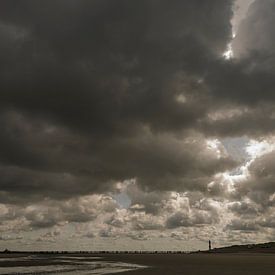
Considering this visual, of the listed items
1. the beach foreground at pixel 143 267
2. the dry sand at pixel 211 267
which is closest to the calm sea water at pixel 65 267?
the beach foreground at pixel 143 267

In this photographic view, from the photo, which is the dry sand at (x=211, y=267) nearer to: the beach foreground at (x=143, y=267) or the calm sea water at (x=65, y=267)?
the beach foreground at (x=143, y=267)

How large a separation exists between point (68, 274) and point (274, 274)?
31.1 meters

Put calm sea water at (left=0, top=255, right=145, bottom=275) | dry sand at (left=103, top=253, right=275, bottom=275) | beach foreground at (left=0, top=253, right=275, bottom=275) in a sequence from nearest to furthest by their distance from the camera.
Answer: dry sand at (left=103, top=253, right=275, bottom=275)
beach foreground at (left=0, top=253, right=275, bottom=275)
calm sea water at (left=0, top=255, right=145, bottom=275)

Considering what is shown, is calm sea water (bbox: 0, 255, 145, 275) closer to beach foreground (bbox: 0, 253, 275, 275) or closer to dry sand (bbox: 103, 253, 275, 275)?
beach foreground (bbox: 0, 253, 275, 275)

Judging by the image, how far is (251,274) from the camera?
61.8 meters

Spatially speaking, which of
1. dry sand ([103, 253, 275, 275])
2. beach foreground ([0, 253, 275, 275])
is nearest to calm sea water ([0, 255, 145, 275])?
beach foreground ([0, 253, 275, 275])

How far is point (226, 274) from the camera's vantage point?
204 feet

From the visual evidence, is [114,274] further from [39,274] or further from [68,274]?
[39,274]

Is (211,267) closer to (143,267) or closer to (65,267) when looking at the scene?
(143,267)

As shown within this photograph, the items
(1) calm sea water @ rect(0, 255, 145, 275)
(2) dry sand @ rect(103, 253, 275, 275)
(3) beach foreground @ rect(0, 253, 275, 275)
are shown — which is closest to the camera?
(2) dry sand @ rect(103, 253, 275, 275)

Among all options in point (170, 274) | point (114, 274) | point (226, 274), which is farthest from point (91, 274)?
point (226, 274)

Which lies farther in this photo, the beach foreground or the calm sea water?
the calm sea water

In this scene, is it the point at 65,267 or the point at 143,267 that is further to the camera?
the point at 143,267

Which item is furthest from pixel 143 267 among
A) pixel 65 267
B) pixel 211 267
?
pixel 65 267
